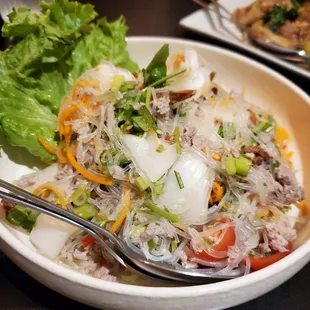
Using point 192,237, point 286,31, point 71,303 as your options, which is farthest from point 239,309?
point 286,31

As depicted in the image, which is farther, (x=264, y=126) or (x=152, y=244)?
(x=264, y=126)

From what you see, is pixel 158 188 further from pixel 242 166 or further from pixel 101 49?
pixel 101 49

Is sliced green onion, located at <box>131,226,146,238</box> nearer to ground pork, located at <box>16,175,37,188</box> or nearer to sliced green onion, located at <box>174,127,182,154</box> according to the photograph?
sliced green onion, located at <box>174,127,182,154</box>

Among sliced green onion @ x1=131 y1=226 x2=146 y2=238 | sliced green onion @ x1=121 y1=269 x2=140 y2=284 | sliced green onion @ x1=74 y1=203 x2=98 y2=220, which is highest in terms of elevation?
sliced green onion @ x1=131 y1=226 x2=146 y2=238

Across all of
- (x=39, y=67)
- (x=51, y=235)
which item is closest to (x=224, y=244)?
(x=51, y=235)

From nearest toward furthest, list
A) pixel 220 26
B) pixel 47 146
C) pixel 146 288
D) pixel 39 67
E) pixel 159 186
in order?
pixel 146 288 → pixel 159 186 → pixel 47 146 → pixel 39 67 → pixel 220 26

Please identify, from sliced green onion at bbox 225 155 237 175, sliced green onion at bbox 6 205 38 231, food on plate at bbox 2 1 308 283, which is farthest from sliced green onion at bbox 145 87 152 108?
sliced green onion at bbox 6 205 38 231
